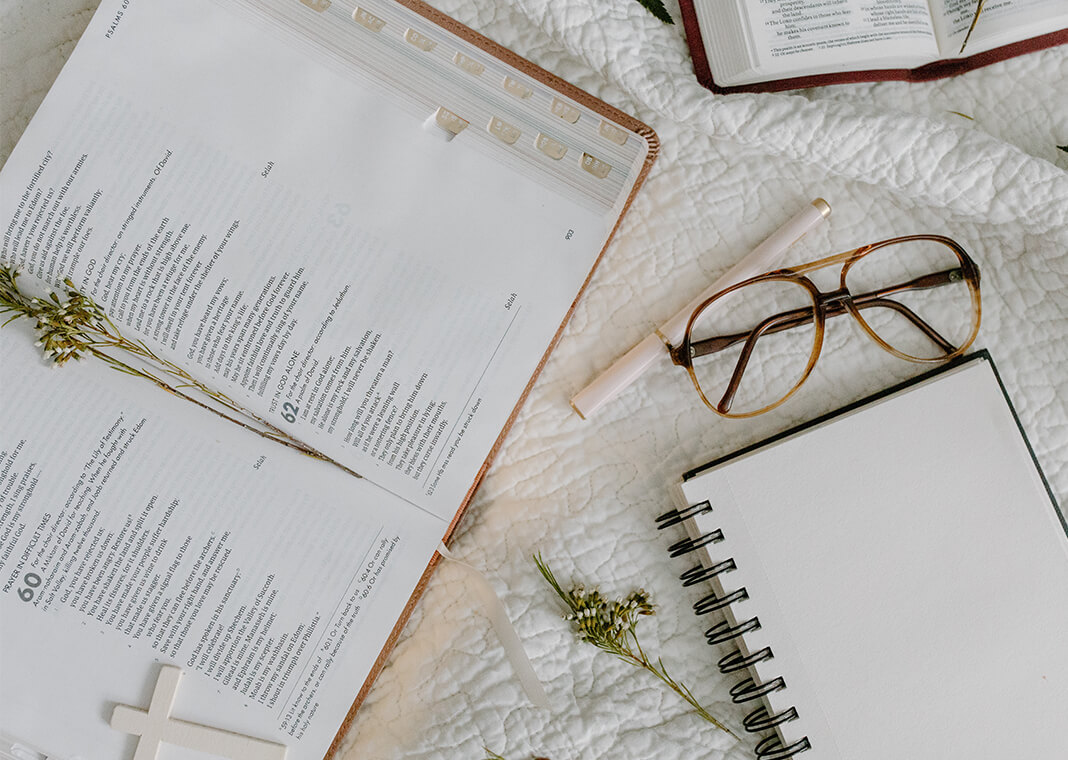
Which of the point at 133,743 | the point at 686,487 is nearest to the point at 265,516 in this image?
the point at 133,743

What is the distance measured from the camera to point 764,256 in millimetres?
698

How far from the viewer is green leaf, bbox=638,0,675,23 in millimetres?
697

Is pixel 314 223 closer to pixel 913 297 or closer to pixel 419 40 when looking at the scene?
pixel 419 40

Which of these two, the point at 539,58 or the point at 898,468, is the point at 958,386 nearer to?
the point at 898,468

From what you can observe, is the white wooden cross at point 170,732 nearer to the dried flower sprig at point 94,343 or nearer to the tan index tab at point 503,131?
the dried flower sprig at point 94,343

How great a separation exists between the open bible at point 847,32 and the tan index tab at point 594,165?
13 centimetres

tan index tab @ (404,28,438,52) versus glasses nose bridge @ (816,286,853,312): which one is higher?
tan index tab @ (404,28,438,52)

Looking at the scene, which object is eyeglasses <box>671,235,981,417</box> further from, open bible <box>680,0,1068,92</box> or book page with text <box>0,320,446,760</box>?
book page with text <box>0,320,446,760</box>

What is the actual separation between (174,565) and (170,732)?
5.3 inches

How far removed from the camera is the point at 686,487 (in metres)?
0.68

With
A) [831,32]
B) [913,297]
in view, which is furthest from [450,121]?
[913,297]

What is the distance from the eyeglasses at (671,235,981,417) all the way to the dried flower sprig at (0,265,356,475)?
344 mm

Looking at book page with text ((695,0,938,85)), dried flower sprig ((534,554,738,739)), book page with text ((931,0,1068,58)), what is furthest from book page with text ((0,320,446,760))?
book page with text ((931,0,1068,58))

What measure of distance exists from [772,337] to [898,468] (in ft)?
0.50
